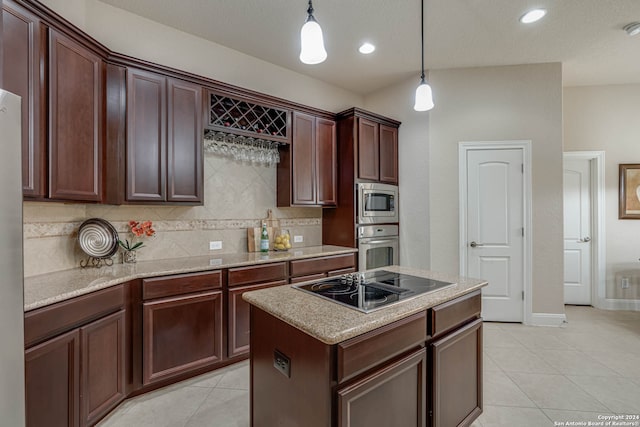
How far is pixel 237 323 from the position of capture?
2.51 m

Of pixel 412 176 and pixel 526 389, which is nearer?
pixel 526 389

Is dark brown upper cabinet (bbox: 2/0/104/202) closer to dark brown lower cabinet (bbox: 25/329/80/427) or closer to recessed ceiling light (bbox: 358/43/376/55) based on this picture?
dark brown lower cabinet (bbox: 25/329/80/427)

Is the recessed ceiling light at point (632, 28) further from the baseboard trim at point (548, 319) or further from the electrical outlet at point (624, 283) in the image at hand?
the electrical outlet at point (624, 283)

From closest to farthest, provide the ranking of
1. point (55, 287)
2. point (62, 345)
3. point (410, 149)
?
point (62, 345)
point (55, 287)
point (410, 149)

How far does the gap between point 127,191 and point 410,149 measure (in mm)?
3220

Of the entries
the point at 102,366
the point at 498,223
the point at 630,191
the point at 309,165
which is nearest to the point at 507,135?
the point at 498,223

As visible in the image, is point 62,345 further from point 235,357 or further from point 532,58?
point 532,58

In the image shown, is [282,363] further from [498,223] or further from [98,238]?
[498,223]

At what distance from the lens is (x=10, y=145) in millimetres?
1030

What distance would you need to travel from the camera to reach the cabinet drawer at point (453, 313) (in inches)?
57.1

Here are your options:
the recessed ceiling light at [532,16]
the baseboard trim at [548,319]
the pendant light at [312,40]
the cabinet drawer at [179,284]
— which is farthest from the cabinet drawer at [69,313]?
the baseboard trim at [548,319]

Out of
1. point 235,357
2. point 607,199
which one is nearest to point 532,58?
point 607,199

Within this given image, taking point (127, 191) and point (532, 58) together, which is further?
point (532, 58)

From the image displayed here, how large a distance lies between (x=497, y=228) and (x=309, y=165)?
2453 mm
